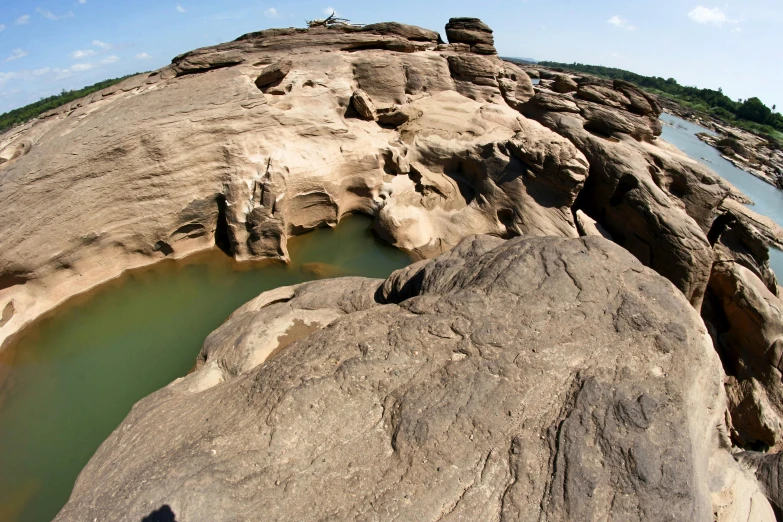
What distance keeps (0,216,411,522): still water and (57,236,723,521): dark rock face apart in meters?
1.21

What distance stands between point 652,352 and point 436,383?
1713mm

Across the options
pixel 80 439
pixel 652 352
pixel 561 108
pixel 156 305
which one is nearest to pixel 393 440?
pixel 652 352

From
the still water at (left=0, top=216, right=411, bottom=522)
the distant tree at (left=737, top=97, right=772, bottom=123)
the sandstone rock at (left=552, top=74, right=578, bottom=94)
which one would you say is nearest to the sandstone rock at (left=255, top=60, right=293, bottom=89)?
the still water at (left=0, top=216, right=411, bottom=522)

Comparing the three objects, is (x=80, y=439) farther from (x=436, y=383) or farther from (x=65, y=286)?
(x=436, y=383)

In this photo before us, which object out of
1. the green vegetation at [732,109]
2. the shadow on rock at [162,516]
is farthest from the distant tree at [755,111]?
the shadow on rock at [162,516]

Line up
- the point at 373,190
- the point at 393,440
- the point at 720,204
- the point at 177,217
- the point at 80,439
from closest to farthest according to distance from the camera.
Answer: the point at 393,440 < the point at 80,439 < the point at 177,217 < the point at 720,204 < the point at 373,190

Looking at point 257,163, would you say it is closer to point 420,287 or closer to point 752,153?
point 420,287

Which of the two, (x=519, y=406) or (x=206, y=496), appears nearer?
(x=206, y=496)

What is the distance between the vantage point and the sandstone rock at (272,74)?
865 centimetres

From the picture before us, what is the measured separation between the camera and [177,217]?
→ 285 inches

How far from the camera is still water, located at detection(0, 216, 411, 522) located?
4.44 meters

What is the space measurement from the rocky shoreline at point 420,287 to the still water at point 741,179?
21.8 feet

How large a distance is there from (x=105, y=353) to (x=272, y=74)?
600 cm

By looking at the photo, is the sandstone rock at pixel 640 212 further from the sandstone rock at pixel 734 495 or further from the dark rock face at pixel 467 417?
the sandstone rock at pixel 734 495
